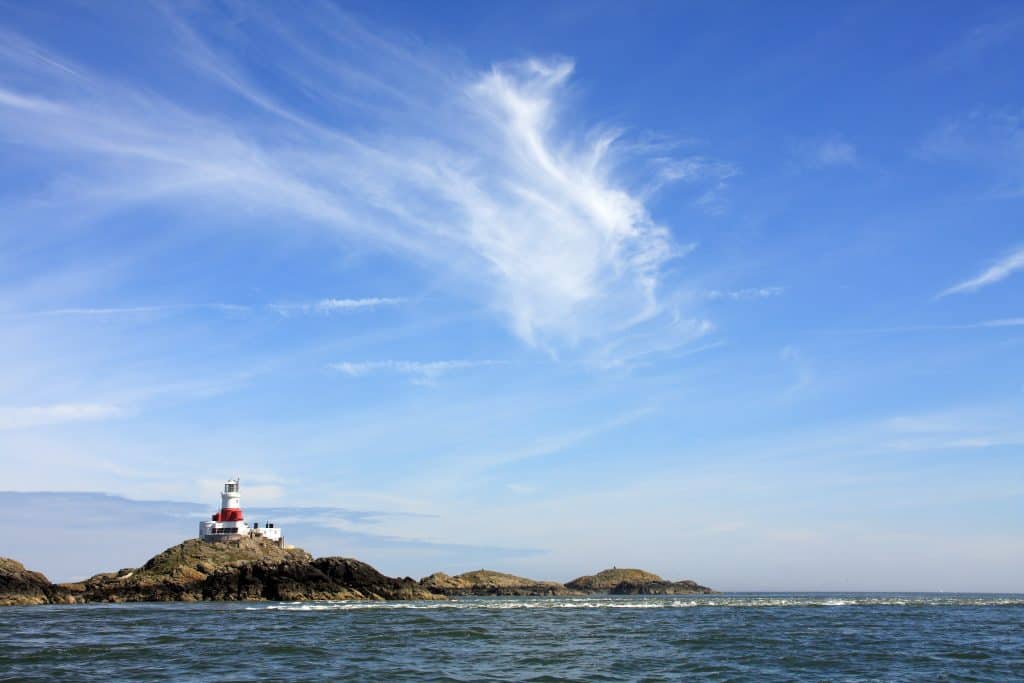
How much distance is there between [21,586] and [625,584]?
12898 cm

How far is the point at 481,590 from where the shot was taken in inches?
5714

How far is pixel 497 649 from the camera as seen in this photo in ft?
105

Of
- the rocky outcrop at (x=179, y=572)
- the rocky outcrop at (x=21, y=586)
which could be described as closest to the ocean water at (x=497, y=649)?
the rocky outcrop at (x=21, y=586)

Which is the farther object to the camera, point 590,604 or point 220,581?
point 220,581

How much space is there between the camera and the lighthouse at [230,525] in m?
98.6

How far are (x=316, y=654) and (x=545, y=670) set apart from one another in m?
9.03

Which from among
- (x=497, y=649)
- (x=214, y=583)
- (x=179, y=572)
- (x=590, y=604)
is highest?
(x=179, y=572)

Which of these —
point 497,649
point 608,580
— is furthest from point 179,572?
point 608,580

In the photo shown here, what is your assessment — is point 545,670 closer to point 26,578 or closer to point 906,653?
point 906,653

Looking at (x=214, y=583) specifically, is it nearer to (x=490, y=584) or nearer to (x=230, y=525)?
(x=230, y=525)

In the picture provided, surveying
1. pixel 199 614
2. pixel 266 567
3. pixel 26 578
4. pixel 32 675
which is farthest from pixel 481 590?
pixel 32 675

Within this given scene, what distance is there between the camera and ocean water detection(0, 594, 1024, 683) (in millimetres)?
24891

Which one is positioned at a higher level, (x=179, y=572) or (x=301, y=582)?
(x=179, y=572)

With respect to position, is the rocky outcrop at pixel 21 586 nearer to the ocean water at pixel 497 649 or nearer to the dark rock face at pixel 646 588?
the ocean water at pixel 497 649
